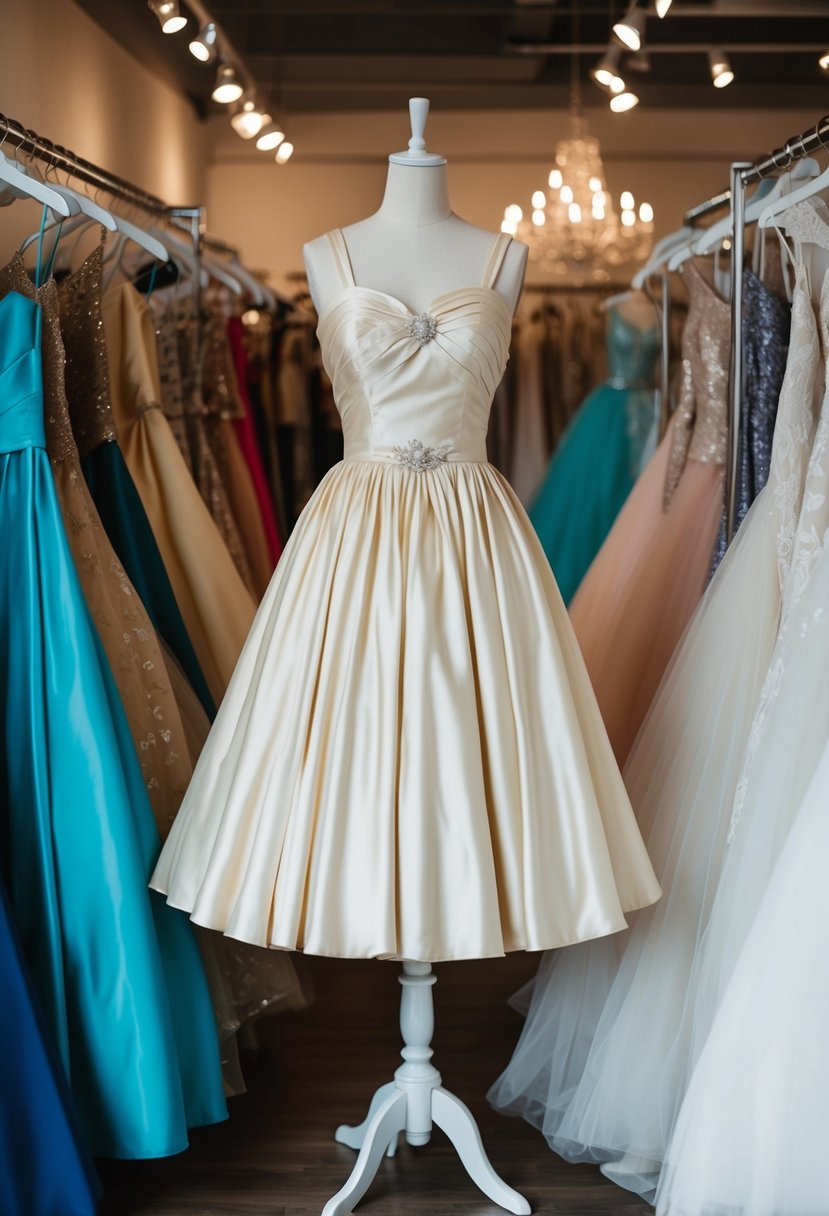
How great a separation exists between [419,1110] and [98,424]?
145cm

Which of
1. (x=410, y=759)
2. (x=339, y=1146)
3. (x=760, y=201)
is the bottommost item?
(x=339, y=1146)

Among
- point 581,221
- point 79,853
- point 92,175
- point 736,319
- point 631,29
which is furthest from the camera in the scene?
point 581,221

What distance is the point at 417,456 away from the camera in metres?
2.14

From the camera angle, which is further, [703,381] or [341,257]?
[703,381]

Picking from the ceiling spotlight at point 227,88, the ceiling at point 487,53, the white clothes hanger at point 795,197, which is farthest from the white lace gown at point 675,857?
the ceiling at point 487,53

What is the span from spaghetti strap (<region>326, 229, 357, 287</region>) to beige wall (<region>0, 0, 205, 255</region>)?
0.95 meters

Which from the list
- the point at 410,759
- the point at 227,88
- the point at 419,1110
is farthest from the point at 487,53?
the point at 419,1110

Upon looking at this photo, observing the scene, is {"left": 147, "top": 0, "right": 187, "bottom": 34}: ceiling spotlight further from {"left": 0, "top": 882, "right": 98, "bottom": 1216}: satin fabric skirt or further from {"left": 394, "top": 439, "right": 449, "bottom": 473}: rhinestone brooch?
{"left": 0, "top": 882, "right": 98, "bottom": 1216}: satin fabric skirt

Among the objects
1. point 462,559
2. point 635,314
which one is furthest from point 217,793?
point 635,314

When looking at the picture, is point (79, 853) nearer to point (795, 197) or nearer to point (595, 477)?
point (795, 197)

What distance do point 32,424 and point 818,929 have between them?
154 cm

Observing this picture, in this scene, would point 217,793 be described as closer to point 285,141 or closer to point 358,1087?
point 358,1087

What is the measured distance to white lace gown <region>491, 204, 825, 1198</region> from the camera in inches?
86.0

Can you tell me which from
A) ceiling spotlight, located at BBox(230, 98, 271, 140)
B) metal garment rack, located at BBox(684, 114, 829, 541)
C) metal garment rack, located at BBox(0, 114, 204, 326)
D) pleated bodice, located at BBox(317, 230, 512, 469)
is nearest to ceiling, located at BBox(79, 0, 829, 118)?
ceiling spotlight, located at BBox(230, 98, 271, 140)
